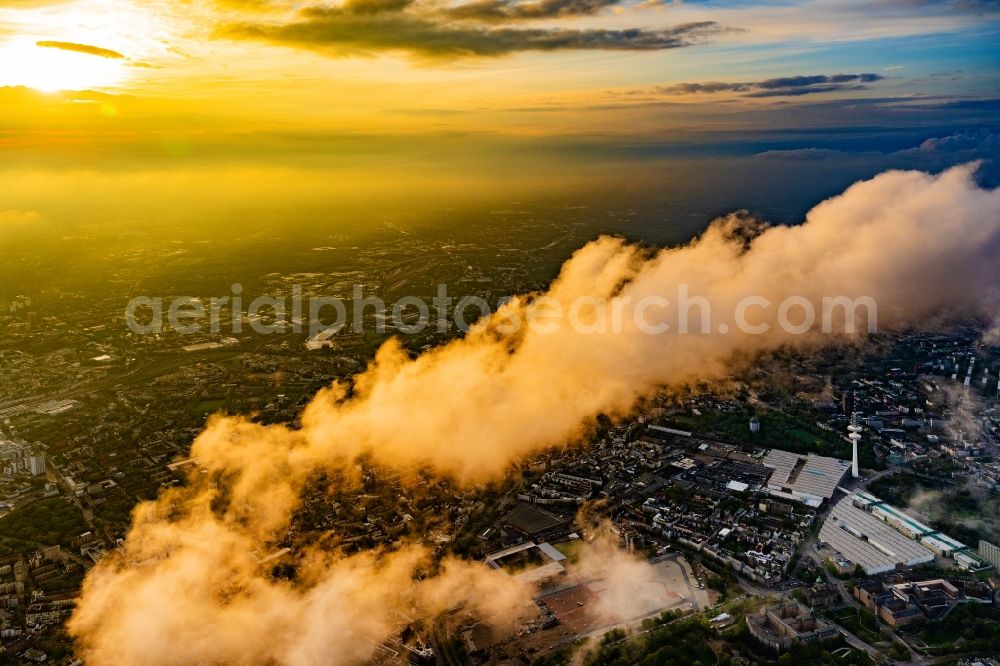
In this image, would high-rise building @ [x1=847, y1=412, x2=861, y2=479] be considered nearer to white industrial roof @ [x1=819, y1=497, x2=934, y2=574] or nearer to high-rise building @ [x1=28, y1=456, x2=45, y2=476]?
white industrial roof @ [x1=819, y1=497, x2=934, y2=574]

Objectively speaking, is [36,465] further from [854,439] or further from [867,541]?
[854,439]

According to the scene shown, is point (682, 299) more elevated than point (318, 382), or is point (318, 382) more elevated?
point (682, 299)

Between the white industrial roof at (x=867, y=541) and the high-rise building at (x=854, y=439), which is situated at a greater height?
the high-rise building at (x=854, y=439)

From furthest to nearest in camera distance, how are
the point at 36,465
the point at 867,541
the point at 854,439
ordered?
the point at 36,465 → the point at 854,439 → the point at 867,541

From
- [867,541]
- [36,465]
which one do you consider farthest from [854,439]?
[36,465]

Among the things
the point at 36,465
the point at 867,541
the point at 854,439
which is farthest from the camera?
the point at 36,465

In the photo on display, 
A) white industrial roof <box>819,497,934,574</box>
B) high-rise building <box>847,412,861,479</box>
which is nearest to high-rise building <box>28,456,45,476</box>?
white industrial roof <box>819,497,934,574</box>

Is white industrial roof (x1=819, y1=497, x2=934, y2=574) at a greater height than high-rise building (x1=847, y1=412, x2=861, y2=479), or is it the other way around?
high-rise building (x1=847, y1=412, x2=861, y2=479)

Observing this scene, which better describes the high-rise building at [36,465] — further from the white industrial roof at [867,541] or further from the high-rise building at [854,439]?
the high-rise building at [854,439]

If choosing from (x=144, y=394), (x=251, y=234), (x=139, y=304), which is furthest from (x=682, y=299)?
(x=251, y=234)

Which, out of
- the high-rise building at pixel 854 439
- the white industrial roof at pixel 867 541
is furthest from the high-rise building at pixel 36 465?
the high-rise building at pixel 854 439

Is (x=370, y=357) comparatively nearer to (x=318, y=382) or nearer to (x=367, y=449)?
(x=318, y=382)
